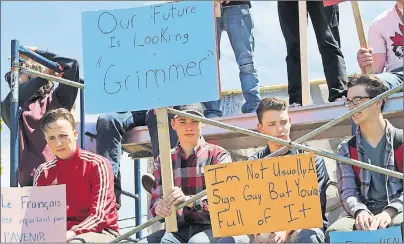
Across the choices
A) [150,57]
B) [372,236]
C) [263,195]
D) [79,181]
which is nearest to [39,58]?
[79,181]

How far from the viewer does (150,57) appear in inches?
159

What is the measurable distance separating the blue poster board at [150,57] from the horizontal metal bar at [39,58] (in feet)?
2.80

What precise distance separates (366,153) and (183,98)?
1.02 meters

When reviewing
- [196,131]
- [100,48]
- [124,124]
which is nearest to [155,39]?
[100,48]

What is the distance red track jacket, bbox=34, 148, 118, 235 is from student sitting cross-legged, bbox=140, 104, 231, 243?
0.82 ft

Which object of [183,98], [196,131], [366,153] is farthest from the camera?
[196,131]

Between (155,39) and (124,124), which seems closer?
(155,39)

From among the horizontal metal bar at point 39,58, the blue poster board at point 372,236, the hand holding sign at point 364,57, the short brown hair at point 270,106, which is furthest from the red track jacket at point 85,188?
the hand holding sign at point 364,57

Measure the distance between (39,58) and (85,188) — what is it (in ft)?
3.37

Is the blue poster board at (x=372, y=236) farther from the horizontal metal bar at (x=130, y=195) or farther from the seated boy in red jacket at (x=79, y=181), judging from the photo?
the horizontal metal bar at (x=130, y=195)

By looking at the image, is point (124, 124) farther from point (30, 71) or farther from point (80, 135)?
point (30, 71)

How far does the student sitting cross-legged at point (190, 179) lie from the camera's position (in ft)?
14.3

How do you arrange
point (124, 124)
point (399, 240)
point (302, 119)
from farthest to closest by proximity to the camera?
point (124, 124) < point (302, 119) < point (399, 240)

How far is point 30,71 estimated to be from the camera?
475 cm
